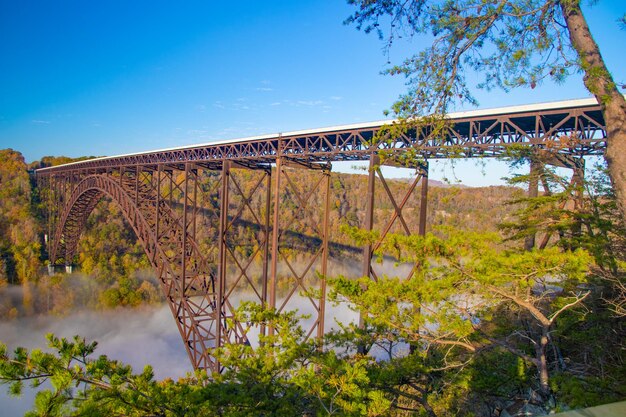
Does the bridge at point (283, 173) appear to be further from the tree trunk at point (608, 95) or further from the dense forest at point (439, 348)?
the tree trunk at point (608, 95)

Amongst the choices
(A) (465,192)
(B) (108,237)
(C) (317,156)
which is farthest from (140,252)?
(C) (317,156)

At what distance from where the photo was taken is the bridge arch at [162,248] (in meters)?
Result: 12.8

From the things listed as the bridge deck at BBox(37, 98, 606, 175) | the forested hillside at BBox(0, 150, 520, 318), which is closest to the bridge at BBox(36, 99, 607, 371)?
the bridge deck at BBox(37, 98, 606, 175)

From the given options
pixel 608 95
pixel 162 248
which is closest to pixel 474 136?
pixel 608 95

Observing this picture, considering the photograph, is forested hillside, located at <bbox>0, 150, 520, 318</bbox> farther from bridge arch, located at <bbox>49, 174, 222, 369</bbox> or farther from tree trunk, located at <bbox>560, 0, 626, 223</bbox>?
tree trunk, located at <bbox>560, 0, 626, 223</bbox>

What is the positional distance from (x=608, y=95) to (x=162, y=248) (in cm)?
1470

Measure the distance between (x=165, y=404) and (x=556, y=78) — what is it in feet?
16.9

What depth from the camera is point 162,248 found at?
1516 centimetres

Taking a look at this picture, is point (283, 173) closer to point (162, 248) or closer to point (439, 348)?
point (439, 348)

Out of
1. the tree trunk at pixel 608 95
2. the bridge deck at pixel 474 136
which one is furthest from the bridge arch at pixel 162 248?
the tree trunk at pixel 608 95

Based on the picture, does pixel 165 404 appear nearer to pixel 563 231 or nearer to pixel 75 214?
pixel 563 231

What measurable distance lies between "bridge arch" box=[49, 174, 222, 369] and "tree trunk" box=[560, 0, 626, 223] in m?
10.1

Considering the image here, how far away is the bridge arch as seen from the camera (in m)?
12.8

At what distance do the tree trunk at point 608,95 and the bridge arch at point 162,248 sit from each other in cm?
1007
